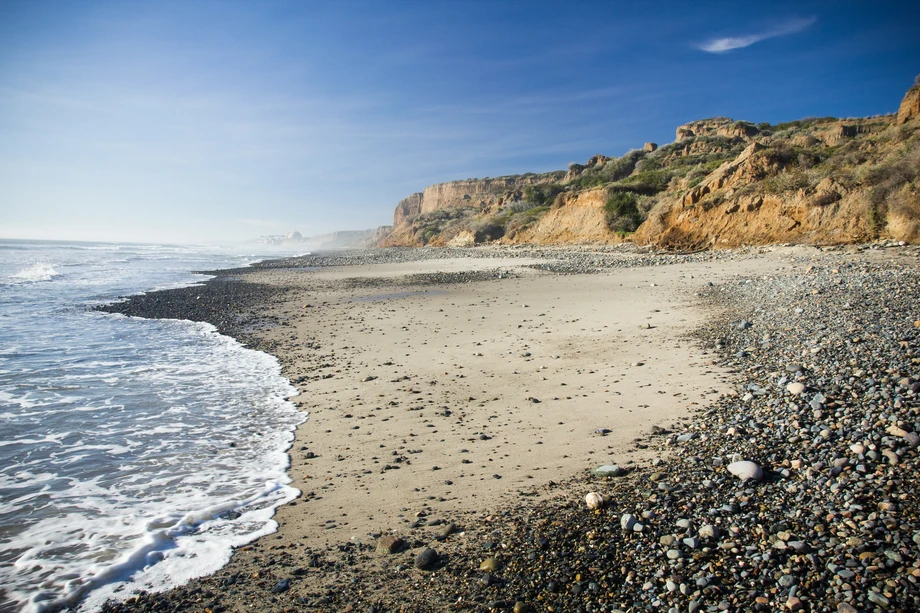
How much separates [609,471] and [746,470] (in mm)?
1030

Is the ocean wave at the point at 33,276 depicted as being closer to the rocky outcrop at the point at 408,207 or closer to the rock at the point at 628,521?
the rock at the point at 628,521

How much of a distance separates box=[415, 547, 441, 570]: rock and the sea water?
1.46 metres

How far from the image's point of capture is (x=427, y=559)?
316 cm

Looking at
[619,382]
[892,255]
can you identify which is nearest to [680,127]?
[892,255]

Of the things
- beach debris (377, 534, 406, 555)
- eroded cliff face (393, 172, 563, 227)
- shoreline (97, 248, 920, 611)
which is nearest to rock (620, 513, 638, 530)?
shoreline (97, 248, 920, 611)

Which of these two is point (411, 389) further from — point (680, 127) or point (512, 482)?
point (680, 127)

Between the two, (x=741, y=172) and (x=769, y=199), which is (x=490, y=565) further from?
(x=741, y=172)

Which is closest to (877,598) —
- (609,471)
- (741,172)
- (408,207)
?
(609,471)

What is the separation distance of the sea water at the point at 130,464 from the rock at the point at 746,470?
12.4 feet

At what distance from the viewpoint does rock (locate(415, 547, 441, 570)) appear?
10.3 feet

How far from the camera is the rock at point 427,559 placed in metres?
3.13

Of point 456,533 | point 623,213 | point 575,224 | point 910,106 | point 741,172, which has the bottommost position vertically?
point 456,533

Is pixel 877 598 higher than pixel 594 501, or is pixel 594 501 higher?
pixel 877 598

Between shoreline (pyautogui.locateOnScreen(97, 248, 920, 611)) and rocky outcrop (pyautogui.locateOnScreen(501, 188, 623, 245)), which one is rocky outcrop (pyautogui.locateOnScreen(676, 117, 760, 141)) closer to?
rocky outcrop (pyautogui.locateOnScreen(501, 188, 623, 245))
